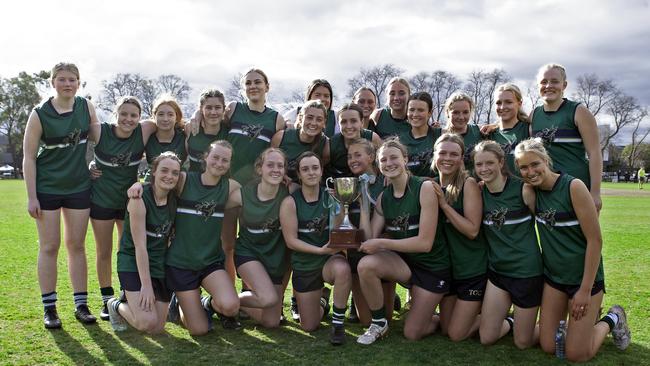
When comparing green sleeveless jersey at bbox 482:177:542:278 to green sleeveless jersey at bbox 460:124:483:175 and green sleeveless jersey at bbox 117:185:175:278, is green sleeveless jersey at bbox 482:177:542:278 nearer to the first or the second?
green sleeveless jersey at bbox 460:124:483:175

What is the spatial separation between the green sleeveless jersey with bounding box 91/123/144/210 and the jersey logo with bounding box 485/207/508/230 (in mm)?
3152

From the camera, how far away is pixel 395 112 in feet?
18.1

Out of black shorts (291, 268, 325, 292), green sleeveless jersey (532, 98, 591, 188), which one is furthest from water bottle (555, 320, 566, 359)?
black shorts (291, 268, 325, 292)

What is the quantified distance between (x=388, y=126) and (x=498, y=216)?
173 centimetres

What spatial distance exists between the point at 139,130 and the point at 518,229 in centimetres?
339

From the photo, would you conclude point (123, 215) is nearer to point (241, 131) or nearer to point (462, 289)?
point (241, 131)

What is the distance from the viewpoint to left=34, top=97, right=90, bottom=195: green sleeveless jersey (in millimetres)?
4574

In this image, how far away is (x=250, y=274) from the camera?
4.61 m

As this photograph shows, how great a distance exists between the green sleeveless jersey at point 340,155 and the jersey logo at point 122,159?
1.85 m

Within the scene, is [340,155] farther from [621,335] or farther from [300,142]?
[621,335]

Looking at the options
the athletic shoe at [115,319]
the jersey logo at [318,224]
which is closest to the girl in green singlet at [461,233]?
the jersey logo at [318,224]

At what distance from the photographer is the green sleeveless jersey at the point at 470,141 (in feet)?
15.9

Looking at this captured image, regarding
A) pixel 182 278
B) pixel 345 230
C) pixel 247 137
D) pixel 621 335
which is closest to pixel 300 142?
pixel 247 137

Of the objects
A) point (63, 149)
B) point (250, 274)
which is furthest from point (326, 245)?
point (63, 149)
